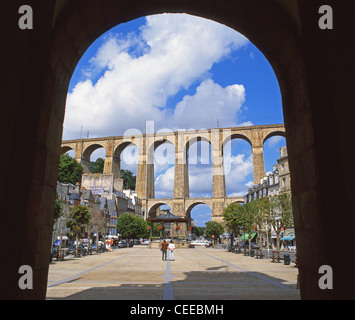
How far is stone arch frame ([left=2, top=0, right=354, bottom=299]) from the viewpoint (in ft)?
10.5

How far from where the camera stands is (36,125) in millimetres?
3381

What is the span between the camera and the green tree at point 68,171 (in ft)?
186

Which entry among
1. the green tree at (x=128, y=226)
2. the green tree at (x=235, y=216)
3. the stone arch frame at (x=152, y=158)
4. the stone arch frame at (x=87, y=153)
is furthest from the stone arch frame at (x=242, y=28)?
the stone arch frame at (x=87, y=153)

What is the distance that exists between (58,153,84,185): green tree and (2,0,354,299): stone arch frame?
56280 mm

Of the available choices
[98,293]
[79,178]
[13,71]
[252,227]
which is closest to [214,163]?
[79,178]

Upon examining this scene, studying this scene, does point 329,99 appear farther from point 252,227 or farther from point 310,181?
point 252,227

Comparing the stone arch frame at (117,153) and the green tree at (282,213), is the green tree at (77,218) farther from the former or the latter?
the stone arch frame at (117,153)

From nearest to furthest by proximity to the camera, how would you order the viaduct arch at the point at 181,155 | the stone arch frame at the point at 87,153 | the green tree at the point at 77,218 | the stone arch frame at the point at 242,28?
the stone arch frame at the point at 242,28, the green tree at the point at 77,218, the viaduct arch at the point at 181,155, the stone arch frame at the point at 87,153

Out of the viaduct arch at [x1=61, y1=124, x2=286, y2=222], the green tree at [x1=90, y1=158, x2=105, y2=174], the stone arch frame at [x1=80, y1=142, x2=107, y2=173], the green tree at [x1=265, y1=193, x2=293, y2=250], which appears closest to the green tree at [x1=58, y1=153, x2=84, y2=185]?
the viaduct arch at [x1=61, y1=124, x2=286, y2=222]

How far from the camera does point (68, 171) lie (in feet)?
189

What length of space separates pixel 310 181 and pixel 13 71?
3.81 metres

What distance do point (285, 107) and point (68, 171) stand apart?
58217mm

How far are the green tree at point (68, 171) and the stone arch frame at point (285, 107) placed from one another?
185ft
